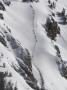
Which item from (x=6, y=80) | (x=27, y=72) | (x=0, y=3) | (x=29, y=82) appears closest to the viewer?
(x=6, y=80)

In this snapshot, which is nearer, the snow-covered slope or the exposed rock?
the snow-covered slope

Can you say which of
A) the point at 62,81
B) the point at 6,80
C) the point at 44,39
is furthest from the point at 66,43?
the point at 6,80

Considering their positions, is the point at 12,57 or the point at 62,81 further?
the point at 62,81

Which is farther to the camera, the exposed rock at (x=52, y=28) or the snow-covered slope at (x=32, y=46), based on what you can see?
the exposed rock at (x=52, y=28)

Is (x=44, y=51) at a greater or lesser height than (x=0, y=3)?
lesser

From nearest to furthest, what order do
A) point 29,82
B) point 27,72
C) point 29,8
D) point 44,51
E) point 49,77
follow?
point 29,82, point 27,72, point 49,77, point 44,51, point 29,8

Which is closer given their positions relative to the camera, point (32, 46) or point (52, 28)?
point (32, 46)

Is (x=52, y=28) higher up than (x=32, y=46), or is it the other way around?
(x=32, y=46)

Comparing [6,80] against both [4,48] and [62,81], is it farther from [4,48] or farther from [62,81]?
[62,81]
